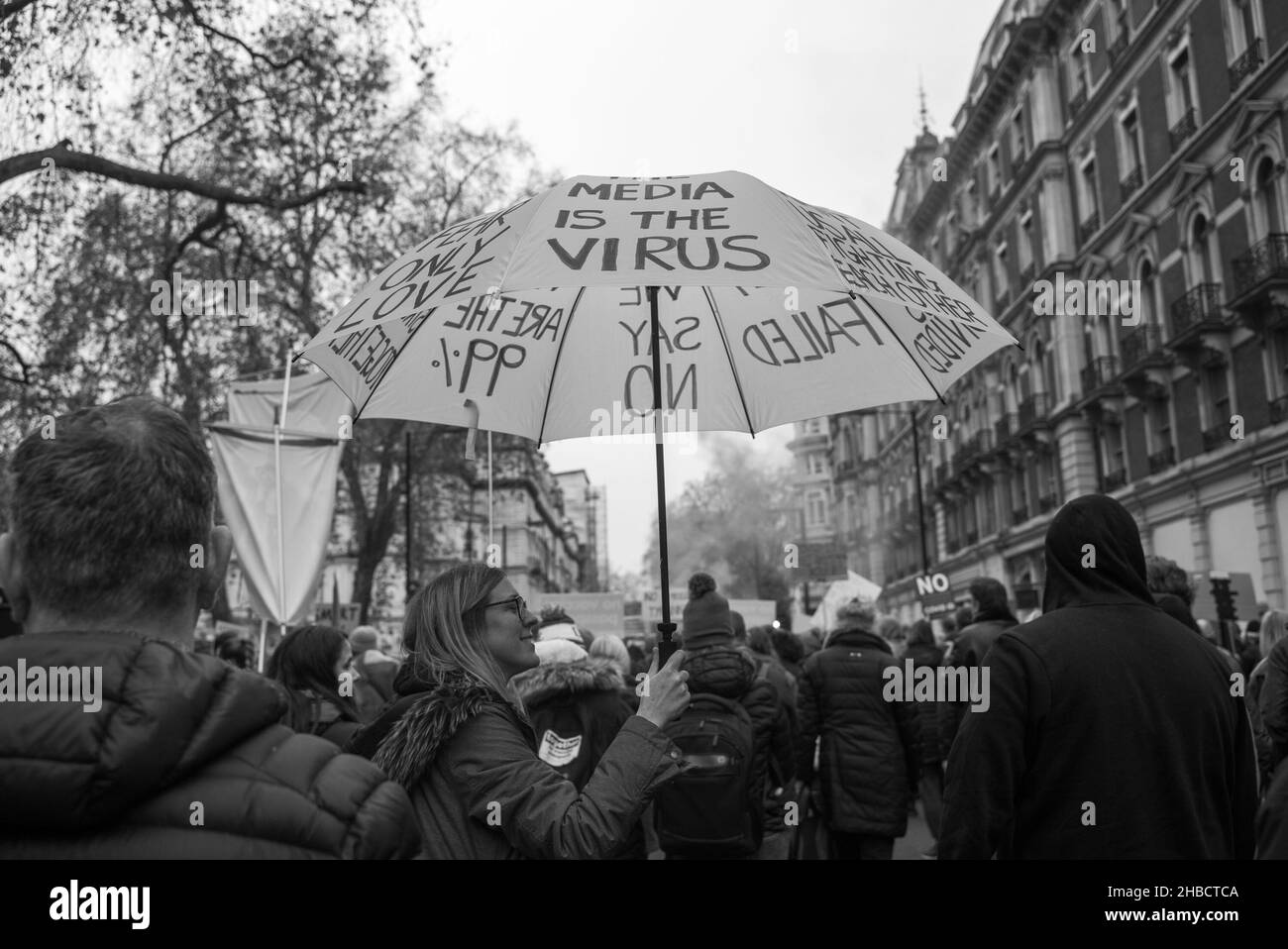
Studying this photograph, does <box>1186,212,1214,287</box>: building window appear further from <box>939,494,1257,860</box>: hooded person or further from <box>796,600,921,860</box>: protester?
<box>939,494,1257,860</box>: hooded person

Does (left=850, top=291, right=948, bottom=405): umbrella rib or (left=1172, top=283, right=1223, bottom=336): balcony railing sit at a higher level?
A: (left=1172, top=283, right=1223, bottom=336): balcony railing

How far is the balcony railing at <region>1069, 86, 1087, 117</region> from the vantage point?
35469mm

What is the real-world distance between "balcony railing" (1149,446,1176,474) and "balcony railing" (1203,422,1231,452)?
2.13 meters

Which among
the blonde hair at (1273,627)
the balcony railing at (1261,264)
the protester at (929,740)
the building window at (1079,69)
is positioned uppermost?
the building window at (1079,69)

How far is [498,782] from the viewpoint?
2.88 meters

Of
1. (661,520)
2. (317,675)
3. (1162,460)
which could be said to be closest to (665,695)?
(661,520)

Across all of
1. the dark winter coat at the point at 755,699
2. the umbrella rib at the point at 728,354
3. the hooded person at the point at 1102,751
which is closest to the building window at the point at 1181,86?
the dark winter coat at the point at 755,699

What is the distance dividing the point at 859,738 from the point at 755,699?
0.93 m

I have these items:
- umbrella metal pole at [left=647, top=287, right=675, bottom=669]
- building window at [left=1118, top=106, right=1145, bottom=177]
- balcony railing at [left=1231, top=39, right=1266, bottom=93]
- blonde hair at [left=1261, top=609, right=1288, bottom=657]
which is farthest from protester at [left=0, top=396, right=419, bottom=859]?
building window at [left=1118, top=106, right=1145, bottom=177]

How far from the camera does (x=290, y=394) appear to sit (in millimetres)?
12141

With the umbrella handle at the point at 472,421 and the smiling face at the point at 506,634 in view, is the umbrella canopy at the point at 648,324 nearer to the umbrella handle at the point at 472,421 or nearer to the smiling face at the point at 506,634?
the umbrella handle at the point at 472,421

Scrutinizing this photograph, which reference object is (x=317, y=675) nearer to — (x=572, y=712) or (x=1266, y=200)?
(x=572, y=712)

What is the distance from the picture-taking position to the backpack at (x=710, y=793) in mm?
5957

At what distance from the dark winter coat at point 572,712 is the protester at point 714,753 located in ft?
2.41
